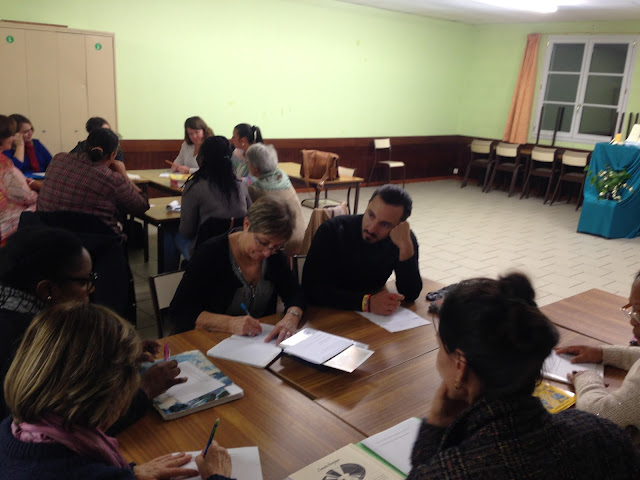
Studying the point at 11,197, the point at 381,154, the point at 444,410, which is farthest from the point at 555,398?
the point at 381,154

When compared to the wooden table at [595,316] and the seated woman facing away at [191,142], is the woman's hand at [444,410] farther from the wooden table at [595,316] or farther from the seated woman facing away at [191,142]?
the seated woman facing away at [191,142]

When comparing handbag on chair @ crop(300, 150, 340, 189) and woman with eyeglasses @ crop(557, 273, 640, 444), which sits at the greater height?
handbag on chair @ crop(300, 150, 340, 189)

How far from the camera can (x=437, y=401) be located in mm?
1252

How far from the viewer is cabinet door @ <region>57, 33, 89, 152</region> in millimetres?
5750

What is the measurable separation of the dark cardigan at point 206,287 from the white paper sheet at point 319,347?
0.29 m

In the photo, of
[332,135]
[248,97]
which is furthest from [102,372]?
[332,135]

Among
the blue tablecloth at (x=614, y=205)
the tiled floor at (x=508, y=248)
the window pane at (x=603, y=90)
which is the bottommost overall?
the tiled floor at (x=508, y=248)

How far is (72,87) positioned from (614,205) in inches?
268

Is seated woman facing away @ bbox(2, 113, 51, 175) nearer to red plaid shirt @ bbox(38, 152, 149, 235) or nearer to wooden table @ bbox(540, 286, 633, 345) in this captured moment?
red plaid shirt @ bbox(38, 152, 149, 235)

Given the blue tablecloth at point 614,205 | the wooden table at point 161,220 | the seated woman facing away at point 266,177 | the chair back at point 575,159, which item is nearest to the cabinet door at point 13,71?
the wooden table at point 161,220

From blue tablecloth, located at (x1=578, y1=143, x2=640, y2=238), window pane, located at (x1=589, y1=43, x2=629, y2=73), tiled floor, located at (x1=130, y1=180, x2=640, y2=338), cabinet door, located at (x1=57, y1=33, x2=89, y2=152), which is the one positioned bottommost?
tiled floor, located at (x1=130, y1=180, x2=640, y2=338)

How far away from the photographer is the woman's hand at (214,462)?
1.32 meters

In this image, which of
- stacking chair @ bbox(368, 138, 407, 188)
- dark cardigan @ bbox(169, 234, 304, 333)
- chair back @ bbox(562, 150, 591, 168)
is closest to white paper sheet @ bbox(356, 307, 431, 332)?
dark cardigan @ bbox(169, 234, 304, 333)

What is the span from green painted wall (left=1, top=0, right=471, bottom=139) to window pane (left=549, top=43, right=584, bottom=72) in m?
1.82
